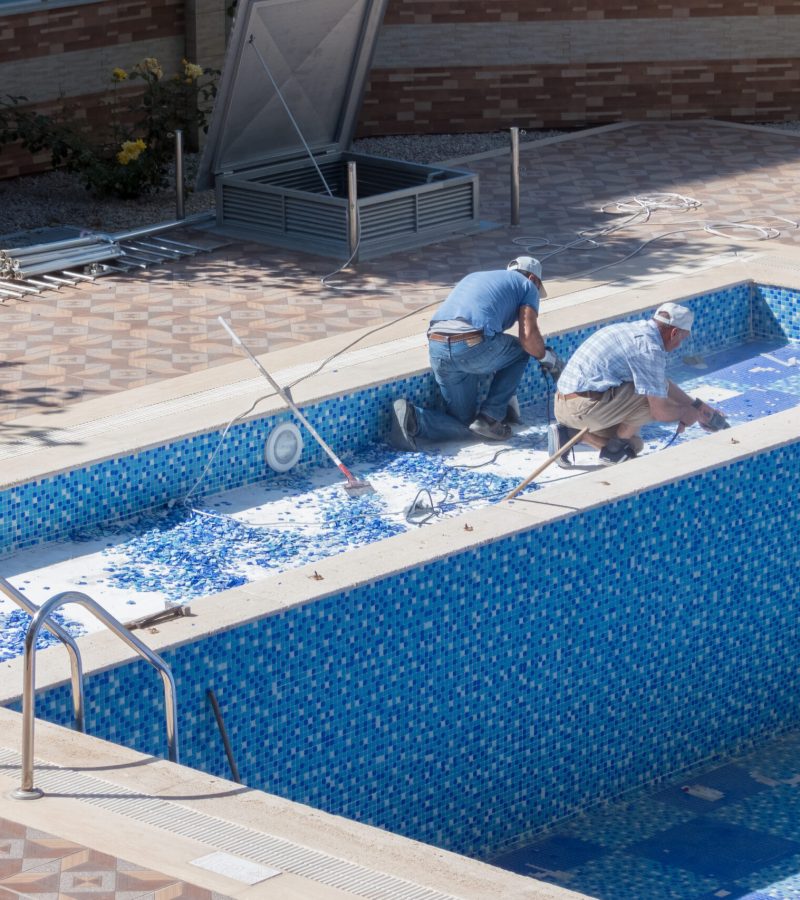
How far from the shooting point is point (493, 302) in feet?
34.9

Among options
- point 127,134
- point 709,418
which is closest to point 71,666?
point 709,418

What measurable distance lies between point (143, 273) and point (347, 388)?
11.4 feet

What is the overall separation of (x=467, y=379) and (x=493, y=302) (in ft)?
1.62

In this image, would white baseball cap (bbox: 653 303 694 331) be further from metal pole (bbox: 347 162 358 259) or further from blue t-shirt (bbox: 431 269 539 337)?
metal pole (bbox: 347 162 358 259)

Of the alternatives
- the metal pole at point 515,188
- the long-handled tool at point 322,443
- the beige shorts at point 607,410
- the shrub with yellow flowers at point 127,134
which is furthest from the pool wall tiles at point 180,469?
the shrub with yellow flowers at point 127,134

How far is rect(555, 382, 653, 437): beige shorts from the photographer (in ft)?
33.6

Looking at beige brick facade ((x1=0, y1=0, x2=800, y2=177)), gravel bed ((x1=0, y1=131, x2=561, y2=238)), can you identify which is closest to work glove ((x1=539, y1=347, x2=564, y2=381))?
gravel bed ((x1=0, y1=131, x2=561, y2=238))

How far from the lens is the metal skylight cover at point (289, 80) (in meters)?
14.0

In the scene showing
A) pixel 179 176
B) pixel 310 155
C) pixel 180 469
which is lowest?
pixel 180 469

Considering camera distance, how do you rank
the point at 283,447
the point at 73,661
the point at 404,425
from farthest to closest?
the point at 404,425
the point at 283,447
the point at 73,661

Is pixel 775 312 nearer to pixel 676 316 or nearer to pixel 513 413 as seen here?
pixel 513 413

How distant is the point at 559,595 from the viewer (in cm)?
849

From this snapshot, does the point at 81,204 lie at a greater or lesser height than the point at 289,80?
lesser

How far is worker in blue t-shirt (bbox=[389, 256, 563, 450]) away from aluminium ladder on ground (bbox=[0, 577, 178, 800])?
430 centimetres
